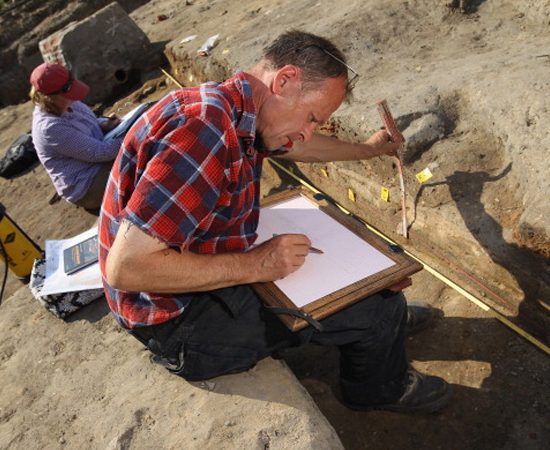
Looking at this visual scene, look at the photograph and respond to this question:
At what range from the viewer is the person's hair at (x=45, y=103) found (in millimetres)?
3768

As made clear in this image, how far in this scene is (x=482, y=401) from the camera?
2338 mm

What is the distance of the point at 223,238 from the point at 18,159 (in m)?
5.47

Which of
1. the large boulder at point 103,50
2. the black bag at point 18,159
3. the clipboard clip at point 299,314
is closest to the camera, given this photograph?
the clipboard clip at point 299,314

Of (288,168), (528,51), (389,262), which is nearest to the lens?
(389,262)

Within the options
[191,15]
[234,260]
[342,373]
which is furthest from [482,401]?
[191,15]

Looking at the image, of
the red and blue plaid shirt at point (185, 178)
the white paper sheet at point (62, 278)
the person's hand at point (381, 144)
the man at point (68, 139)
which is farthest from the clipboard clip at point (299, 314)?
the man at point (68, 139)

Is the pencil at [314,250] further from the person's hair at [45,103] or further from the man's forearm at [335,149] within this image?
the person's hair at [45,103]

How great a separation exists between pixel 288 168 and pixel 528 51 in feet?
6.67

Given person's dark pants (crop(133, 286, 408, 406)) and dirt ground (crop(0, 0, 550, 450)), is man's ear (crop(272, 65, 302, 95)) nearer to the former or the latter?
person's dark pants (crop(133, 286, 408, 406))

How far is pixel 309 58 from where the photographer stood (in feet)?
5.65

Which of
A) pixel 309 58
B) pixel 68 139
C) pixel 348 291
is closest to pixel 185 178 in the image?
pixel 309 58

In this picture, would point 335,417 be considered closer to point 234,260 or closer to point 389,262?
point 389,262

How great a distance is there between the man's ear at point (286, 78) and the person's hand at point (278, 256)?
1.84 ft

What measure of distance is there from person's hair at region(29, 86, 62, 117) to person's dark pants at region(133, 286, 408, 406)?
8.57 feet
